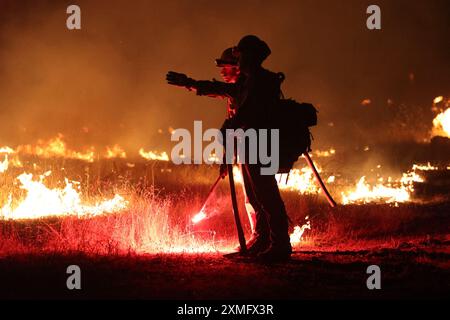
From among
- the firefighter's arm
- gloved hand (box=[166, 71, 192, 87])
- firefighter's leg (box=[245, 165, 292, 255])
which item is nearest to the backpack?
firefighter's leg (box=[245, 165, 292, 255])

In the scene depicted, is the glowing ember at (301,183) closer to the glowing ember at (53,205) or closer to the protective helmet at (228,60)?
the glowing ember at (53,205)

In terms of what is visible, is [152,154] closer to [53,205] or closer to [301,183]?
[301,183]

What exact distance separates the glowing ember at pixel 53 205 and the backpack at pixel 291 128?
509cm

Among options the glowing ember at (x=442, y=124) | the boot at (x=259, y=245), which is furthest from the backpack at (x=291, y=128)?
the glowing ember at (x=442, y=124)

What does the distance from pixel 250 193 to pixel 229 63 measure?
1.71m

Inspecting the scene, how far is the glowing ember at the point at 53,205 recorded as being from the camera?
10.2m

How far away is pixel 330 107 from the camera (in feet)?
112

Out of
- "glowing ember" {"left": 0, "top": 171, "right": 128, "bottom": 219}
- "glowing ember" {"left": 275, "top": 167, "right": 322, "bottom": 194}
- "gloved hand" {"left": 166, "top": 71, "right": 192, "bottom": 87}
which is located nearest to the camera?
"gloved hand" {"left": 166, "top": 71, "right": 192, "bottom": 87}

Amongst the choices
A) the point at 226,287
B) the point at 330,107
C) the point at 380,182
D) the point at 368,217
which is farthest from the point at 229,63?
the point at 330,107

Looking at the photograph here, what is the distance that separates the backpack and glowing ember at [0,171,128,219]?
5.09 meters

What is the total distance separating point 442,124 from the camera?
2631 cm

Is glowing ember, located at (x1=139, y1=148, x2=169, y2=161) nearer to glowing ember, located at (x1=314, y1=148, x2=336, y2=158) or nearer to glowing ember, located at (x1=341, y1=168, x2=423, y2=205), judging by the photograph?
glowing ember, located at (x1=314, y1=148, x2=336, y2=158)

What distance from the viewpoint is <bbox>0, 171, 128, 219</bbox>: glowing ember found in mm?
10188

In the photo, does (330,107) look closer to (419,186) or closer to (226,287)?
(419,186)
